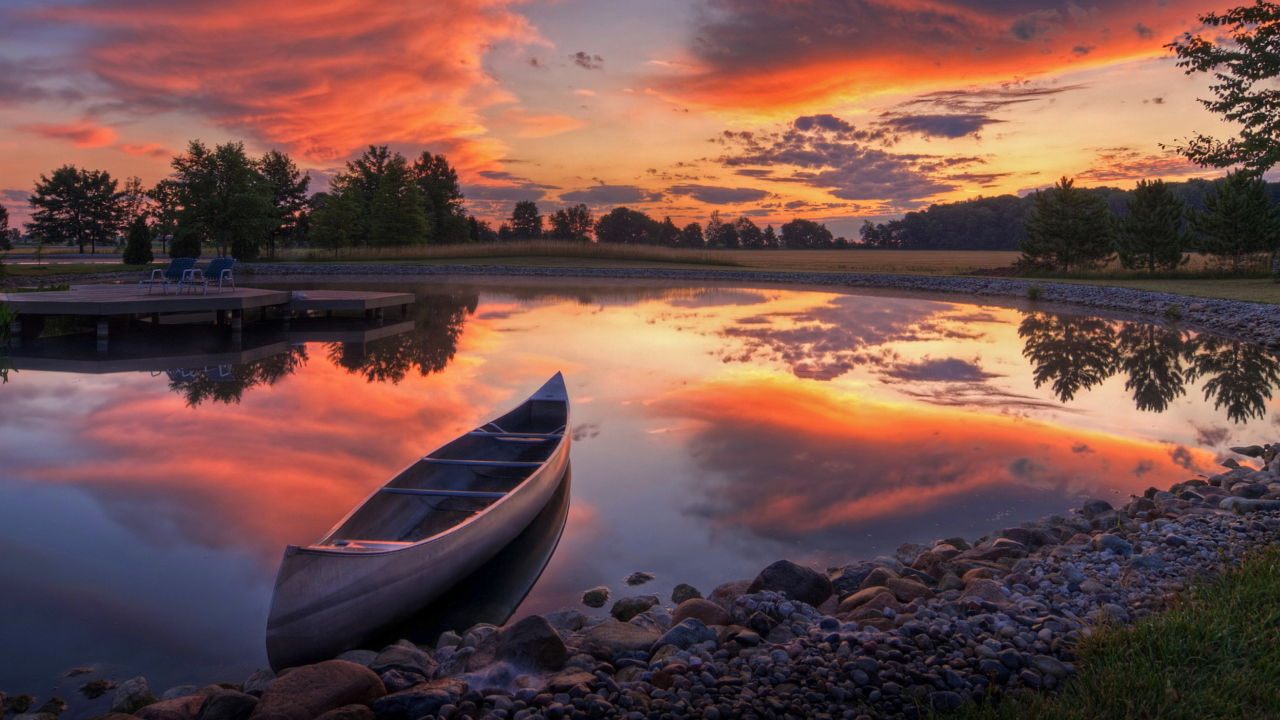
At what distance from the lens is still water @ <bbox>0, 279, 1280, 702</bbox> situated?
4477 mm

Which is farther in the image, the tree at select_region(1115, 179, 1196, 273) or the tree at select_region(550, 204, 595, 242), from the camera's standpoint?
the tree at select_region(550, 204, 595, 242)

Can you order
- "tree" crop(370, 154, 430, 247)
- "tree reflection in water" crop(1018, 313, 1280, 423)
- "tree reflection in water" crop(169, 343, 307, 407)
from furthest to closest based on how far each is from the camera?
"tree" crop(370, 154, 430, 247) < "tree reflection in water" crop(1018, 313, 1280, 423) < "tree reflection in water" crop(169, 343, 307, 407)

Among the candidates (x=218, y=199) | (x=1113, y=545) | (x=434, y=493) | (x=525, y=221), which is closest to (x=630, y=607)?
(x=434, y=493)

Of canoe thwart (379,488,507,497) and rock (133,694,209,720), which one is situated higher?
canoe thwart (379,488,507,497)

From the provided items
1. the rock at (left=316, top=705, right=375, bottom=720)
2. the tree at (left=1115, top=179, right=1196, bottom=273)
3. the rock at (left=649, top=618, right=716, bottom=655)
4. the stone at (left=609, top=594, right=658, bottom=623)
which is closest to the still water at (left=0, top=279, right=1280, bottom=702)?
the stone at (left=609, top=594, right=658, bottom=623)

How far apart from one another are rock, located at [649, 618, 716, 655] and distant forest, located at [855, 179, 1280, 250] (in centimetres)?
10357

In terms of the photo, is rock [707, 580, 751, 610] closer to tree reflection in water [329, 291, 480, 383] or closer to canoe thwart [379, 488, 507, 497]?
canoe thwart [379, 488, 507, 497]

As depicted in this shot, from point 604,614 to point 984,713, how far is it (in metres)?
2.24

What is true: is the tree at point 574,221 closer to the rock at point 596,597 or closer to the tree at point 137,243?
the tree at point 137,243

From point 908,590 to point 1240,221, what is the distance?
38.3m

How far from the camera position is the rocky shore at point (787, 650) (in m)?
2.84

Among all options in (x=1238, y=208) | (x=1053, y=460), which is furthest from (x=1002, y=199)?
(x=1053, y=460)

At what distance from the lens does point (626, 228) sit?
110938 mm

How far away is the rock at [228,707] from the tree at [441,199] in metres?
69.9
